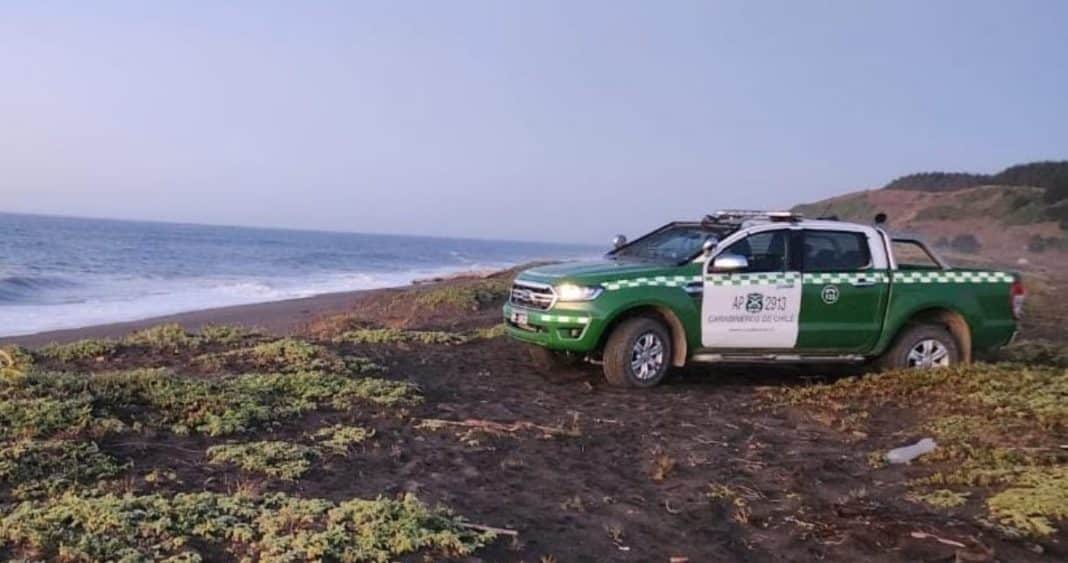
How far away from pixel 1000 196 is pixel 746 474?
47917 millimetres

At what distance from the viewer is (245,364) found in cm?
802

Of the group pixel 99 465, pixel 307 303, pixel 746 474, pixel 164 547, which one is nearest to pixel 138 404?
pixel 99 465

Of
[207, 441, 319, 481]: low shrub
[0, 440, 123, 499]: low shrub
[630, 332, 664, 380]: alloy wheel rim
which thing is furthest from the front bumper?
[0, 440, 123, 499]: low shrub

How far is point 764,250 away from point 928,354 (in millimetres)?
2068

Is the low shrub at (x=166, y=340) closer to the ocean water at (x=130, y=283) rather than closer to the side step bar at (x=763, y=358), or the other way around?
the side step bar at (x=763, y=358)

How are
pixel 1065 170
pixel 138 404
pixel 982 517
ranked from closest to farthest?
pixel 982 517 → pixel 138 404 → pixel 1065 170

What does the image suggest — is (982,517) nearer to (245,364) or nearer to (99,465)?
(99,465)

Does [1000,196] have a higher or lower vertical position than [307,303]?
higher

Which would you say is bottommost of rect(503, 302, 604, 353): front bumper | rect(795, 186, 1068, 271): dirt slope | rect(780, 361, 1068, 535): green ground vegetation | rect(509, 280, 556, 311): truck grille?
rect(780, 361, 1068, 535): green ground vegetation

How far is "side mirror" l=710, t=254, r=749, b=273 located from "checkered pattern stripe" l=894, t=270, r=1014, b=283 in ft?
5.70

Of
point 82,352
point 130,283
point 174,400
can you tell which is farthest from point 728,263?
point 130,283

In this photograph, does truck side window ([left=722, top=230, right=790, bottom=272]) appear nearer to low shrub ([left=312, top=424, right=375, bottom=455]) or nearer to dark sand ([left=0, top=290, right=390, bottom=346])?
low shrub ([left=312, top=424, right=375, bottom=455])

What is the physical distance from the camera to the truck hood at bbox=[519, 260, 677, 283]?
26.2 feet

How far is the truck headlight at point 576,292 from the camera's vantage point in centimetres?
789
